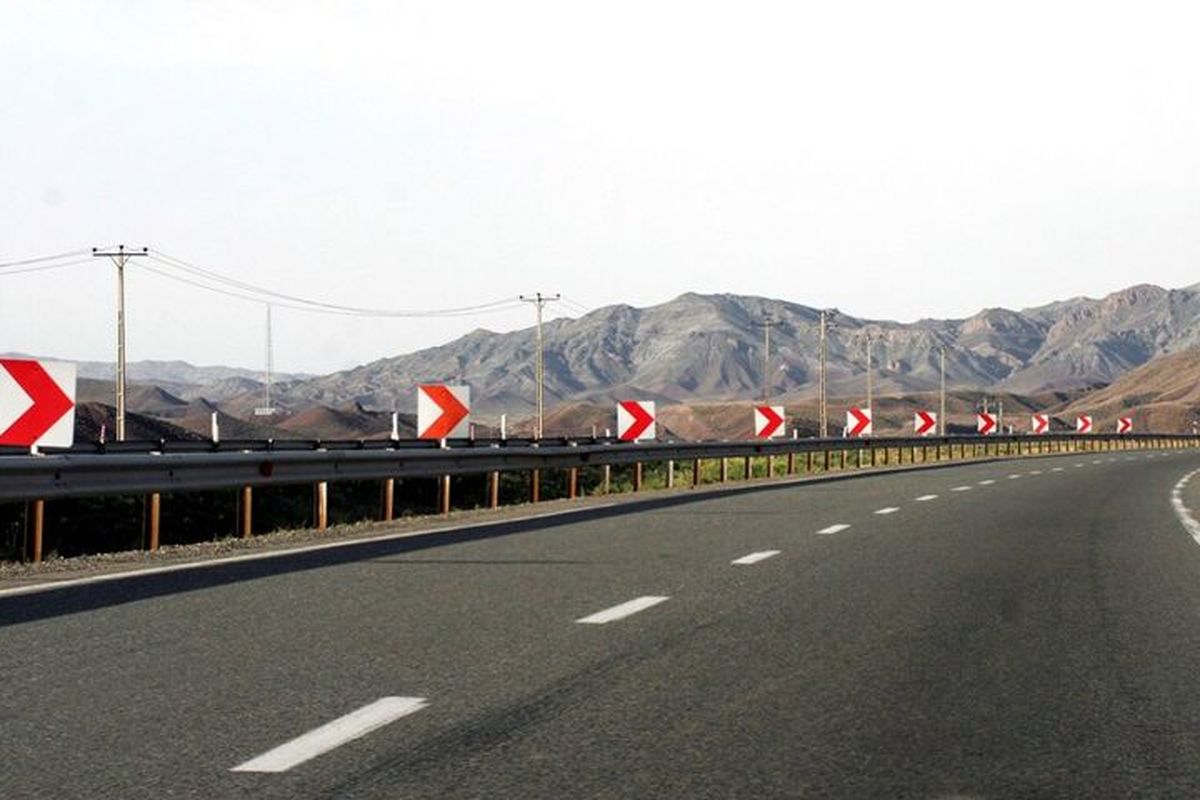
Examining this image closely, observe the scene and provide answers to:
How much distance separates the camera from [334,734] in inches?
240

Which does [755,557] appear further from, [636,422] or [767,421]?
[767,421]

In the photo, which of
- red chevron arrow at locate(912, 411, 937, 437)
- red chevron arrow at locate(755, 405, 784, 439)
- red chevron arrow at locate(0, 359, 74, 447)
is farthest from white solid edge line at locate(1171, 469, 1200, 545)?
red chevron arrow at locate(912, 411, 937, 437)

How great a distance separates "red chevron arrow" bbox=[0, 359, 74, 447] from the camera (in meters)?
15.2

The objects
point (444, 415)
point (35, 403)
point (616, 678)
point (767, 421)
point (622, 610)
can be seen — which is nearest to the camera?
point (616, 678)

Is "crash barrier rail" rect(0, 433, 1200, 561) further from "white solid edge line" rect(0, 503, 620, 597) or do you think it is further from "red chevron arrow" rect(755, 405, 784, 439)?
"red chevron arrow" rect(755, 405, 784, 439)

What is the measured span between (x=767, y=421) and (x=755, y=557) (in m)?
28.0

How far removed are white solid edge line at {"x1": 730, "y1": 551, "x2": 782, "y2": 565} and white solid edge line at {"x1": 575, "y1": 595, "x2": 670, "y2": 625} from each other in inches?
106

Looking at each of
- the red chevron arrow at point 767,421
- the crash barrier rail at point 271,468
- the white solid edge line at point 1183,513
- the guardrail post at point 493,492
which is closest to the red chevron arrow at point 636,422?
the crash barrier rail at point 271,468

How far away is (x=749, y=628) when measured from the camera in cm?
909

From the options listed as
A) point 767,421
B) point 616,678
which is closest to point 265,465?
point 616,678

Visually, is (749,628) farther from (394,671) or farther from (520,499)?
(520,499)

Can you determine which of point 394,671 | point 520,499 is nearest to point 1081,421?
point 520,499

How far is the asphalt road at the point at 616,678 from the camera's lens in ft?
18.0

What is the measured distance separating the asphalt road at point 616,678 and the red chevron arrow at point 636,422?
1918 cm
